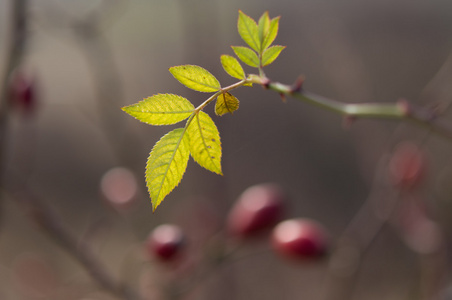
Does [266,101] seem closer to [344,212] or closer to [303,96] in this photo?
[344,212]

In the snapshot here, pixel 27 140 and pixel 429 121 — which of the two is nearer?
pixel 429 121

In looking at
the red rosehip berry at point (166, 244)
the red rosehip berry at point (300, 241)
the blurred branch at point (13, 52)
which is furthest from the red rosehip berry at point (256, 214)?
the blurred branch at point (13, 52)

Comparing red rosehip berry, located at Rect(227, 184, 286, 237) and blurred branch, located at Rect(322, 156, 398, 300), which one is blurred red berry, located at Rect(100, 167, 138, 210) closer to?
red rosehip berry, located at Rect(227, 184, 286, 237)

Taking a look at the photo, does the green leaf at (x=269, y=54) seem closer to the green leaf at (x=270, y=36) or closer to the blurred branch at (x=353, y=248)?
the green leaf at (x=270, y=36)

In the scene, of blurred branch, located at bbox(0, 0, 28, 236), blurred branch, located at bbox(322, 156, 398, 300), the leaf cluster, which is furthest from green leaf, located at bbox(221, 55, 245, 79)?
blurred branch, located at bbox(322, 156, 398, 300)

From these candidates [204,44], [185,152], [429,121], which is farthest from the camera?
[204,44]

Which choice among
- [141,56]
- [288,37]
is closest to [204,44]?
[141,56]

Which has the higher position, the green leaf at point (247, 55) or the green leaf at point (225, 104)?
the green leaf at point (247, 55)
